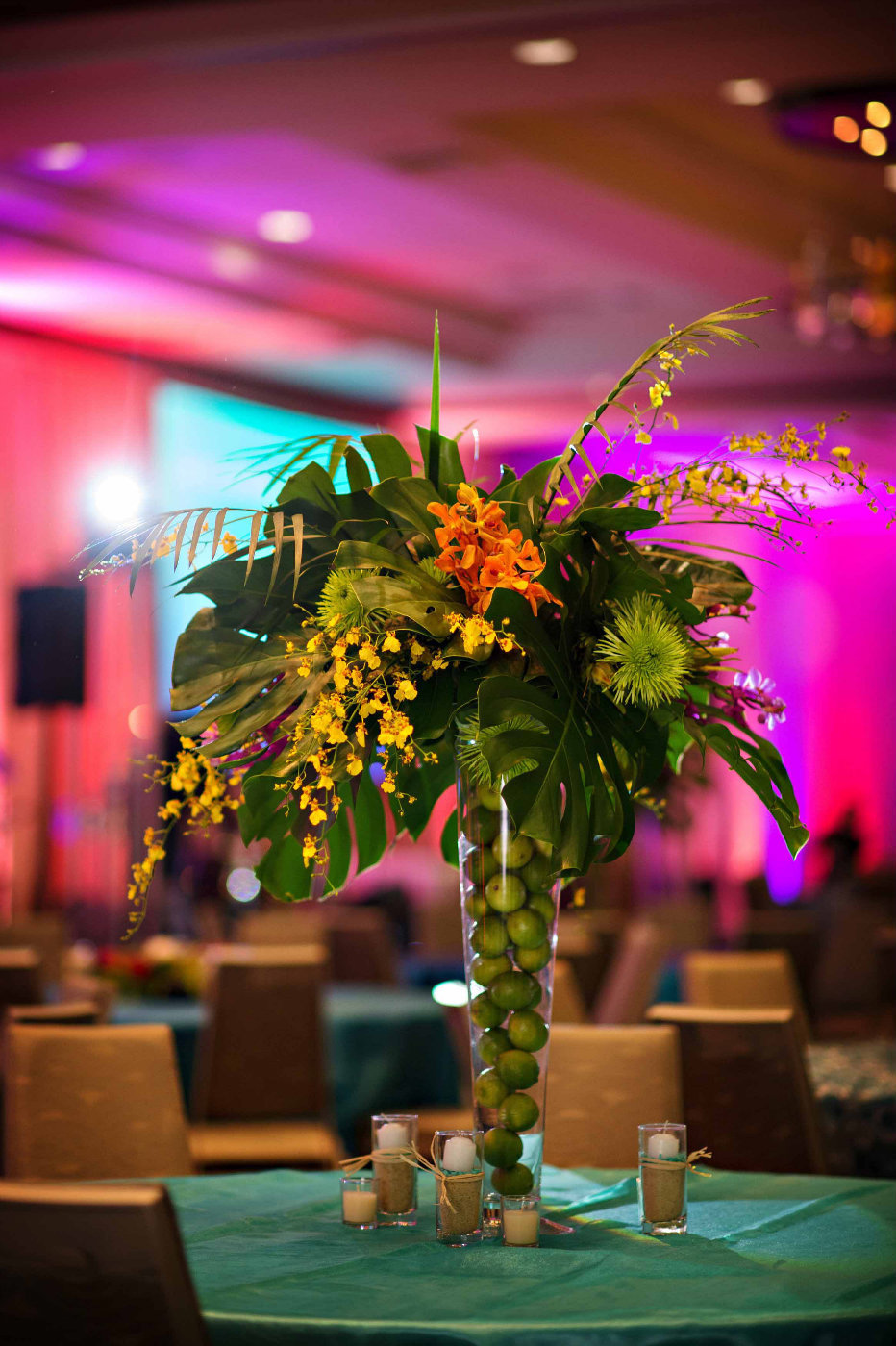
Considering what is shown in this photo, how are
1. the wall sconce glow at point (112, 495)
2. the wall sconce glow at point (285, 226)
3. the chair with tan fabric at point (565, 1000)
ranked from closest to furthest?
1. the chair with tan fabric at point (565, 1000)
2. the wall sconce glow at point (285, 226)
3. the wall sconce glow at point (112, 495)

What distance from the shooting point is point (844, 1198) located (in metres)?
2.04

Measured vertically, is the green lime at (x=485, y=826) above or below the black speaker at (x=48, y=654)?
below

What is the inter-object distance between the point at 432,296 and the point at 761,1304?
29.6ft

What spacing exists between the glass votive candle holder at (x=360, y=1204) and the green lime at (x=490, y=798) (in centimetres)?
49

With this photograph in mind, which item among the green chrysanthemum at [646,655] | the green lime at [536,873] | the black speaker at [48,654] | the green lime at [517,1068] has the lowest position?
the green lime at [517,1068]

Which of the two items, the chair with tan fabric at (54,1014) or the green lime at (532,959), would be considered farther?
the chair with tan fabric at (54,1014)

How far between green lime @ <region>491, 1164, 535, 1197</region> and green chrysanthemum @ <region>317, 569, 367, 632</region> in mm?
658

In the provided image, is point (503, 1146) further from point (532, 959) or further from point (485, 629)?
point (485, 629)

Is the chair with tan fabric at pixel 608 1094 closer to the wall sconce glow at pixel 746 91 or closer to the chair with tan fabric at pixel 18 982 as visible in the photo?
the chair with tan fabric at pixel 18 982

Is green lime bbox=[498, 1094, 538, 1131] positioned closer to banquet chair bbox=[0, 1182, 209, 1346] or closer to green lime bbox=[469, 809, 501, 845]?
green lime bbox=[469, 809, 501, 845]

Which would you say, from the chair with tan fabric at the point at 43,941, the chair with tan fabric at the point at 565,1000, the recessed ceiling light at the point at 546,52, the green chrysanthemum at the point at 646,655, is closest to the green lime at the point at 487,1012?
the green chrysanthemum at the point at 646,655

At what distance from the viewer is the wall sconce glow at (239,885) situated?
9656 mm

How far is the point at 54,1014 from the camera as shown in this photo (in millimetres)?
3041

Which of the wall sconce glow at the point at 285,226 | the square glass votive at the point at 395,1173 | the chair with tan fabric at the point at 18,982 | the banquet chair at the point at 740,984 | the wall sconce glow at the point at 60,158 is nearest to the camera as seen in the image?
the square glass votive at the point at 395,1173
